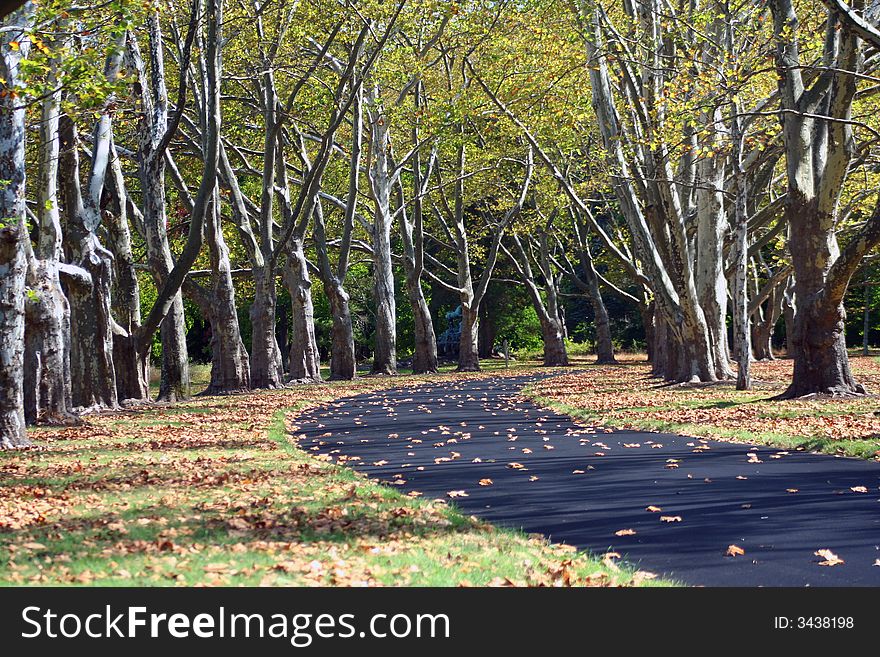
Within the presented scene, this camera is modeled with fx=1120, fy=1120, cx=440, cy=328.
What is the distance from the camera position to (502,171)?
154 feet

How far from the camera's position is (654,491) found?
36.4 ft

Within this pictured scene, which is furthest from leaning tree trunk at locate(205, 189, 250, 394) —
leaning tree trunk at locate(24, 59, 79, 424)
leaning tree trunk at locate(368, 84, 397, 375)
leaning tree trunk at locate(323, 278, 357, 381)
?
leaning tree trunk at locate(24, 59, 79, 424)

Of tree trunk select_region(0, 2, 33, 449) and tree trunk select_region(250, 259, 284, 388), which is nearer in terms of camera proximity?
tree trunk select_region(0, 2, 33, 449)

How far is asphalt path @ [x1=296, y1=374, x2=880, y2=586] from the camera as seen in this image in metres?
7.93

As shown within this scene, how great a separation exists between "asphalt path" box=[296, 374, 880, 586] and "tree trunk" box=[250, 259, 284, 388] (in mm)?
13913

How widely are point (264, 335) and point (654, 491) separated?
2431 centimetres

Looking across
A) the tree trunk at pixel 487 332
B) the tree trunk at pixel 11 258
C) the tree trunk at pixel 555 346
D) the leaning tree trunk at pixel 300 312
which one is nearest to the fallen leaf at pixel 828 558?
the tree trunk at pixel 11 258

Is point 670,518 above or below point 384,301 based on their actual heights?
below

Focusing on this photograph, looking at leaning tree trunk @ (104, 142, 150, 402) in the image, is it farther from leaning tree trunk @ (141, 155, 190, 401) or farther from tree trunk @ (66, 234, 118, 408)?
tree trunk @ (66, 234, 118, 408)

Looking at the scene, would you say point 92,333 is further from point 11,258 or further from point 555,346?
point 555,346

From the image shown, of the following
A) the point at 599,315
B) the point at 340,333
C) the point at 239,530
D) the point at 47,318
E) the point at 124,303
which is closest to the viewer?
the point at 239,530

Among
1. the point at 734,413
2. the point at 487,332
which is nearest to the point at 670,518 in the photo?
the point at 734,413

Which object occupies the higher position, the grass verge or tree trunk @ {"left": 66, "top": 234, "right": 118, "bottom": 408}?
tree trunk @ {"left": 66, "top": 234, "right": 118, "bottom": 408}
